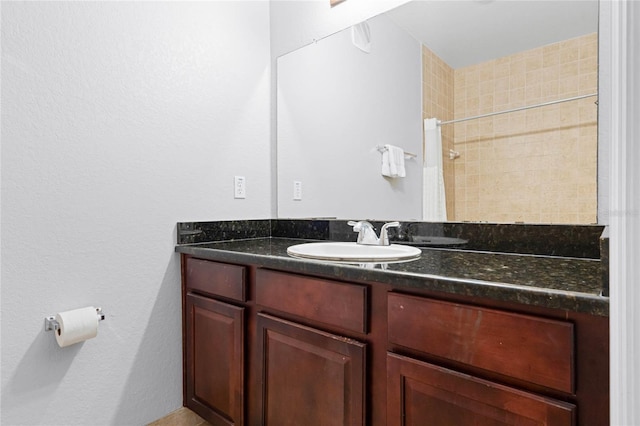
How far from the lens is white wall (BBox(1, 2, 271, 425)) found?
1195 mm

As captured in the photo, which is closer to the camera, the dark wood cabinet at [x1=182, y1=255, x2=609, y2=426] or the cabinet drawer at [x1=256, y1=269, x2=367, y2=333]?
the dark wood cabinet at [x1=182, y1=255, x2=609, y2=426]

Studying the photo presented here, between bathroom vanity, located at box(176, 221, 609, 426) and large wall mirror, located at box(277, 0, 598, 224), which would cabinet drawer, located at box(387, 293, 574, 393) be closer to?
bathroom vanity, located at box(176, 221, 609, 426)

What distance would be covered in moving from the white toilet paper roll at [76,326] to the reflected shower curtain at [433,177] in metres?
1.26

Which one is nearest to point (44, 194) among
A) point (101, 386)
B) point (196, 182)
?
point (196, 182)

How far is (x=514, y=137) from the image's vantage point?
125 centimetres

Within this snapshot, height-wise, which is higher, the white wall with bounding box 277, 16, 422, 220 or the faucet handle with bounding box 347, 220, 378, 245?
the white wall with bounding box 277, 16, 422, 220

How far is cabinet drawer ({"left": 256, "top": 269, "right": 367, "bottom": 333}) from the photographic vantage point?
3.27 feet

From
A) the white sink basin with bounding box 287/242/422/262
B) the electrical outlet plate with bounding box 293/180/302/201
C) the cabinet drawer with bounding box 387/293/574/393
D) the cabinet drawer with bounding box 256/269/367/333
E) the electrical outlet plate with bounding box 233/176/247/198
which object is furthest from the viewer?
the electrical outlet plate with bounding box 293/180/302/201

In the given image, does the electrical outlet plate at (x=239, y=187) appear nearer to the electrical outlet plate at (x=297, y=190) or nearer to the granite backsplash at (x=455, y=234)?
the granite backsplash at (x=455, y=234)

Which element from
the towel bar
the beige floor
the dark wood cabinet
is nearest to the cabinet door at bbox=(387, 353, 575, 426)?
the dark wood cabinet

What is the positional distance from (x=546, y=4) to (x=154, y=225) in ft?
5.34

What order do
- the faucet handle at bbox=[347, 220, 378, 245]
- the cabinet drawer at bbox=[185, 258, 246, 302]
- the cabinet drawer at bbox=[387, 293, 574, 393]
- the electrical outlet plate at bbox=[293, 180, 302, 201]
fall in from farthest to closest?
1. the electrical outlet plate at bbox=[293, 180, 302, 201]
2. the faucet handle at bbox=[347, 220, 378, 245]
3. the cabinet drawer at bbox=[185, 258, 246, 302]
4. the cabinet drawer at bbox=[387, 293, 574, 393]

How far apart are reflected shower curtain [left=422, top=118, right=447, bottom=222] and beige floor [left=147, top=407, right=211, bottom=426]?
126 cm

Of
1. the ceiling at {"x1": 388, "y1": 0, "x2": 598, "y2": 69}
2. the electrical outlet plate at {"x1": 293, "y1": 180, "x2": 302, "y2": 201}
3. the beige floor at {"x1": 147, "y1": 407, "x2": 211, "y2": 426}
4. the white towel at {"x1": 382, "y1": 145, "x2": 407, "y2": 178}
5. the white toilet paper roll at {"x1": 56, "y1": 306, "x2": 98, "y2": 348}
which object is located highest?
the ceiling at {"x1": 388, "y1": 0, "x2": 598, "y2": 69}
